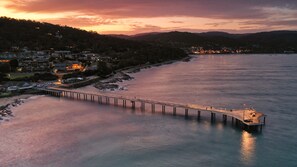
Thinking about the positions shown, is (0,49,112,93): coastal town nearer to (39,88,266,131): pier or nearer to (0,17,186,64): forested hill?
(39,88,266,131): pier

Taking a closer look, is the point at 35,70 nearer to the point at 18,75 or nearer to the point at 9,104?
the point at 18,75

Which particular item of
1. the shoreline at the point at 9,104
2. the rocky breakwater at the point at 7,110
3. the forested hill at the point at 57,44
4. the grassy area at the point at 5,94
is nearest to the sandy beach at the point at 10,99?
the shoreline at the point at 9,104

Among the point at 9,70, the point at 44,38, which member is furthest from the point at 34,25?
the point at 9,70

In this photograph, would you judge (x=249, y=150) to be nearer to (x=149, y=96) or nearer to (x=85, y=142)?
(x=85, y=142)

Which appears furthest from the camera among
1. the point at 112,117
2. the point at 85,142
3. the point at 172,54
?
the point at 172,54

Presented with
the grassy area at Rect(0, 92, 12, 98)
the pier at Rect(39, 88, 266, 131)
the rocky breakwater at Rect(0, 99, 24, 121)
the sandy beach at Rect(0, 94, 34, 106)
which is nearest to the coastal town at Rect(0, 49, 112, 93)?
the grassy area at Rect(0, 92, 12, 98)

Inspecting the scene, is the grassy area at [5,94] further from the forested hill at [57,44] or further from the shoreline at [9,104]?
the forested hill at [57,44]
